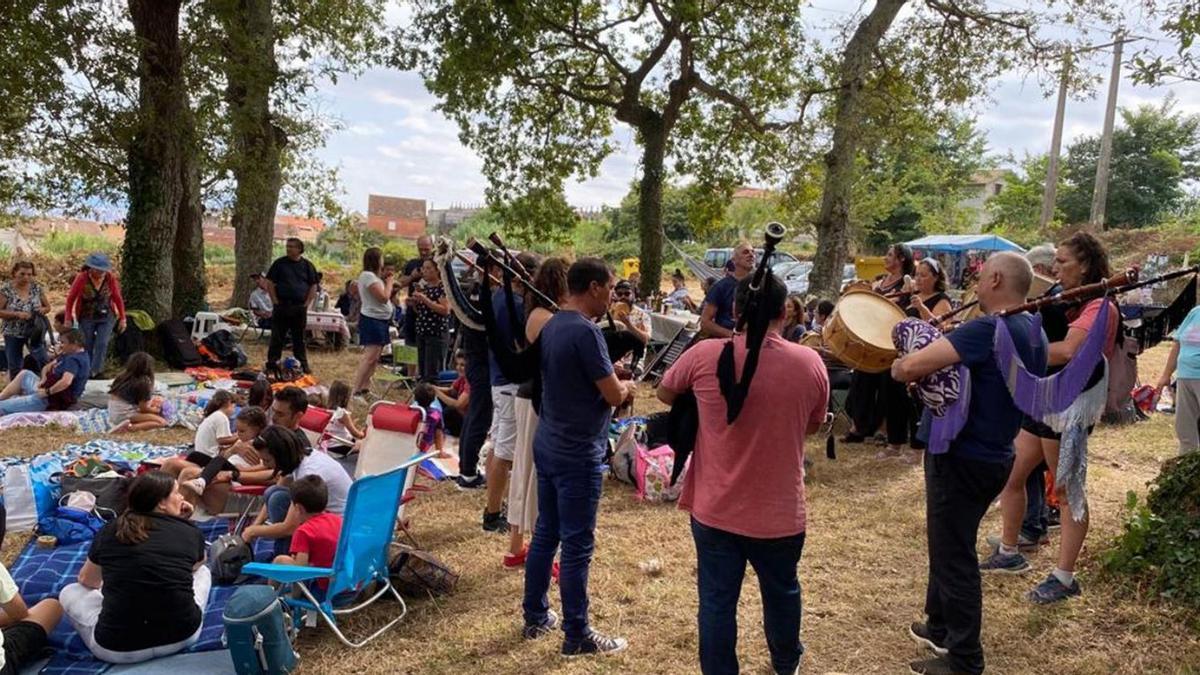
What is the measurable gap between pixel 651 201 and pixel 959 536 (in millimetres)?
14300

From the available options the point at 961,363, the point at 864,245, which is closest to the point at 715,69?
the point at 961,363

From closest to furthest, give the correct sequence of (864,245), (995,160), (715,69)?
(715,69)
(864,245)
(995,160)

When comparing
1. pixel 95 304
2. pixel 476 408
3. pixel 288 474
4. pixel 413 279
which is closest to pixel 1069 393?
pixel 476 408

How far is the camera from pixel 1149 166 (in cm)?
3253

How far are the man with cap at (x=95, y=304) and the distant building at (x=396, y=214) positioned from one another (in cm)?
5342

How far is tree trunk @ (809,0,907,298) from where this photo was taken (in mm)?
11867

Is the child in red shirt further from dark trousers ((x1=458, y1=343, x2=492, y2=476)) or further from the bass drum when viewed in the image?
the bass drum

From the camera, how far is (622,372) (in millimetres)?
4078

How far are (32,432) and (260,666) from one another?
200 inches

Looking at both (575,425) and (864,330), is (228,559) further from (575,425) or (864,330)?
(864,330)

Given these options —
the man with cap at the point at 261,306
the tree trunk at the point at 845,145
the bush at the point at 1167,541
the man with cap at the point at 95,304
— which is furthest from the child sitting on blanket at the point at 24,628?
the tree trunk at the point at 845,145

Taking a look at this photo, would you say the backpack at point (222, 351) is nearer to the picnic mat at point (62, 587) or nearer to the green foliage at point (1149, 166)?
the picnic mat at point (62, 587)

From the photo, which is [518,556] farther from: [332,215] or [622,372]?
[332,215]

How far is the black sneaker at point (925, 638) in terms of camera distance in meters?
3.39
